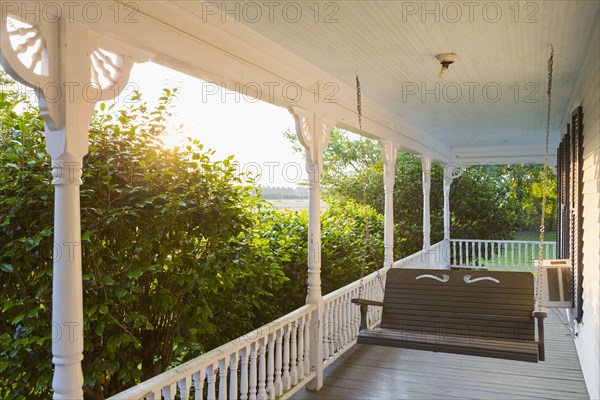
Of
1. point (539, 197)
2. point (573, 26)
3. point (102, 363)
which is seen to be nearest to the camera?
point (102, 363)

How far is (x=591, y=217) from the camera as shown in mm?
3914

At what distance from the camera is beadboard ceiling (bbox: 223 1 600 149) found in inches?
120

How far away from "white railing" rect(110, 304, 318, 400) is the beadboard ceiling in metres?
2.08

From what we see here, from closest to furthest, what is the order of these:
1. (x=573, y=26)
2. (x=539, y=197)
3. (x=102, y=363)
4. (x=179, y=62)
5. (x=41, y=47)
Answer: (x=41, y=47), (x=179, y=62), (x=102, y=363), (x=573, y=26), (x=539, y=197)

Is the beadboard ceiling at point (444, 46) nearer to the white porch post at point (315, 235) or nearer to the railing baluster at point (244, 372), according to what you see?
the white porch post at point (315, 235)

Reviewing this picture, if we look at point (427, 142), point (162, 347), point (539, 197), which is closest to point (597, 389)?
point (162, 347)

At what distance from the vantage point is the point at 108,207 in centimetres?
307

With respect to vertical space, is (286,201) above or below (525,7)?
below

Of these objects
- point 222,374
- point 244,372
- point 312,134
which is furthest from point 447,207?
point 222,374

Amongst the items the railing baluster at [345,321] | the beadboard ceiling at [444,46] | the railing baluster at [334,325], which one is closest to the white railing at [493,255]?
the beadboard ceiling at [444,46]

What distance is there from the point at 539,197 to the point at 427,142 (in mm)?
10664

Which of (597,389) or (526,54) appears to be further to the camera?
(526,54)

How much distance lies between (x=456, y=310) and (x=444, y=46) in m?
2.14

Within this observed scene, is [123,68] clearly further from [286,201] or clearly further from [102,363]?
[286,201]
